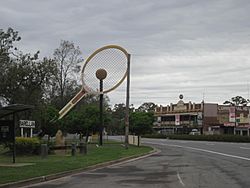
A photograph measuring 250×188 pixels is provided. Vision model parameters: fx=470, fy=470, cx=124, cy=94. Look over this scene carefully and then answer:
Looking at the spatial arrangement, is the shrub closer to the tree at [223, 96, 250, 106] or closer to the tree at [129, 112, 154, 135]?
the tree at [129, 112, 154, 135]

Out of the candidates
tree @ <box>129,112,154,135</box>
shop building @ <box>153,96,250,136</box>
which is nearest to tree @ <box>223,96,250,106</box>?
shop building @ <box>153,96,250,136</box>

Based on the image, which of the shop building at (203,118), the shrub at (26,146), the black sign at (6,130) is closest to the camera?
the black sign at (6,130)

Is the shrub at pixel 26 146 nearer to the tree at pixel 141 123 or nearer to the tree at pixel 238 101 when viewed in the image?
the tree at pixel 141 123

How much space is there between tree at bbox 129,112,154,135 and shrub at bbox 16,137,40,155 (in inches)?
754

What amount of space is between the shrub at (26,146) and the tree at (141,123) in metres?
19.2

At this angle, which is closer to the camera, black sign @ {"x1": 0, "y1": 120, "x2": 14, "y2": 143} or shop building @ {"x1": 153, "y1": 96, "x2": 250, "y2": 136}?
black sign @ {"x1": 0, "y1": 120, "x2": 14, "y2": 143}

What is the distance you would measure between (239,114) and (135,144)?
160 ft

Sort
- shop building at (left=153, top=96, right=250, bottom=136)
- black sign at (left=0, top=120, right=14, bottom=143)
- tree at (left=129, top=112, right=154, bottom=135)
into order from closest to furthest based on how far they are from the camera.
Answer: black sign at (left=0, top=120, right=14, bottom=143) < tree at (left=129, top=112, right=154, bottom=135) < shop building at (left=153, top=96, right=250, bottom=136)

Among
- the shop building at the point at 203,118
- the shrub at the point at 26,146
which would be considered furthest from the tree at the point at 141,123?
the shop building at the point at 203,118

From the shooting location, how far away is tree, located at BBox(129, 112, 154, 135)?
46.8 m

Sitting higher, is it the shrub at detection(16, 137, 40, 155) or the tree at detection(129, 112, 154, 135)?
the tree at detection(129, 112, 154, 135)

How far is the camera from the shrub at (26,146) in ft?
92.0

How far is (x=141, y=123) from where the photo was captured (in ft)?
153

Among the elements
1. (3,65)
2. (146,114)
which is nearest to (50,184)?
(3,65)
